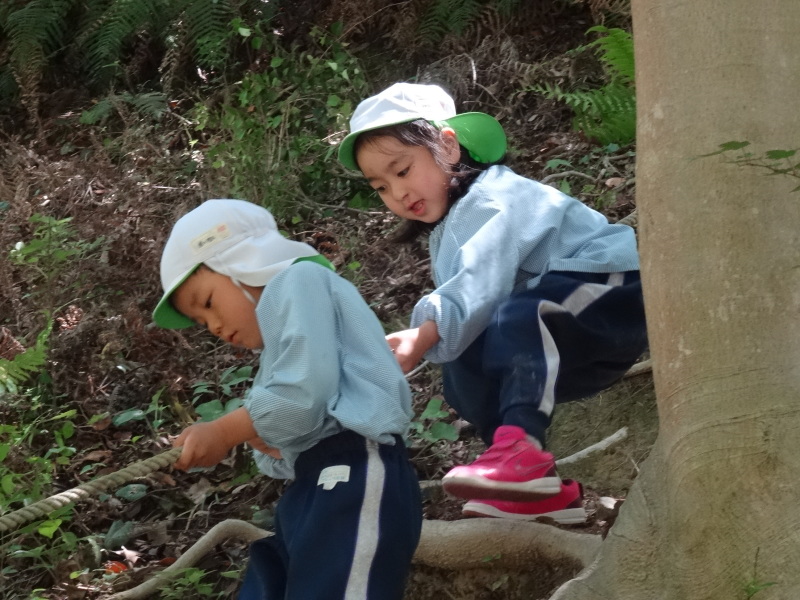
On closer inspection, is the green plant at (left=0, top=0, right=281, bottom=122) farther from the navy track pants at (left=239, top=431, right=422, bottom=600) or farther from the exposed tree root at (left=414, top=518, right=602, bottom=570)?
the navy track pants at (left=239, top=431, right=422, bottom=600)

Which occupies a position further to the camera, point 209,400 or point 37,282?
point 37,282

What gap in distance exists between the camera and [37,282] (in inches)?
226

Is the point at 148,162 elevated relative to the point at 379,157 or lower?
lower

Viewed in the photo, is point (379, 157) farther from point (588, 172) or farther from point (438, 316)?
point (588, 172)

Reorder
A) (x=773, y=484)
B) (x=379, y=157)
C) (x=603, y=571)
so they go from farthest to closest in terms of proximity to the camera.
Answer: (x=379, y=157), (x=603, y=571), (x=773, y=484)

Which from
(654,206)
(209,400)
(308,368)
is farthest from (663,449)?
(209,400)

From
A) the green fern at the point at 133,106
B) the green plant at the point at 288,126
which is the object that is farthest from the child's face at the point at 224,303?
the green fern at the point at 133,106

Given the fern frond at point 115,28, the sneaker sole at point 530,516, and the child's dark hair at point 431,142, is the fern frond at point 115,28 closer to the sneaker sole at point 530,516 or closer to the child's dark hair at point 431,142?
the child's dark hair at point 431,142

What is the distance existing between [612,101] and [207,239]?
317 centimetres

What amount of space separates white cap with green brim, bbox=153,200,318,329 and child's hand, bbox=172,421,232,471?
414mm

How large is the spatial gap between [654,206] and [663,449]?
536mm

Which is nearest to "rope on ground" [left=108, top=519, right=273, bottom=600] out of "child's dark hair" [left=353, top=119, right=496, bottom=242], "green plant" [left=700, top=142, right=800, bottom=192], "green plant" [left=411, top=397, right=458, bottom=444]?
"green plant" [left=411, top=397, right=458, bottom=444]

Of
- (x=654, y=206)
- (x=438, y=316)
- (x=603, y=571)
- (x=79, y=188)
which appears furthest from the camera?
(x=79, y=188)

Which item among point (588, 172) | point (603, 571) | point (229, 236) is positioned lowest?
point (588, 172)
